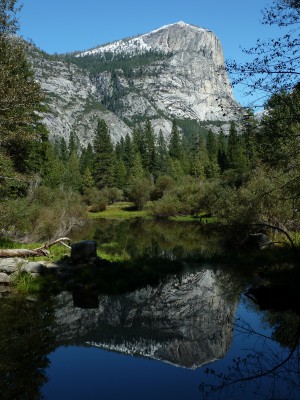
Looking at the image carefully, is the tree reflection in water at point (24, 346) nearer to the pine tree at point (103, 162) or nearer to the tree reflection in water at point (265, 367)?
the tree reflection in water at point (265, 367)

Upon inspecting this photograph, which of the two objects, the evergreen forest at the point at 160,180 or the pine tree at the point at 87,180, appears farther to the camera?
the pine tree at the point at 87,180

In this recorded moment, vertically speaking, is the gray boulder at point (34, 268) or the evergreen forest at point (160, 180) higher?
the evergreen forest at point (160, 180)

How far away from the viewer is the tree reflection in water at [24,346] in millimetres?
7082

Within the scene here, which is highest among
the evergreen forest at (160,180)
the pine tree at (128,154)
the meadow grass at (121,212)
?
the pine tree at (128,154)

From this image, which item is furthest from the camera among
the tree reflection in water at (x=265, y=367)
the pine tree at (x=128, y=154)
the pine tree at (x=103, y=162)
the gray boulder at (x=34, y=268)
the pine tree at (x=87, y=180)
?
the pine tree at (x=128, y=154)

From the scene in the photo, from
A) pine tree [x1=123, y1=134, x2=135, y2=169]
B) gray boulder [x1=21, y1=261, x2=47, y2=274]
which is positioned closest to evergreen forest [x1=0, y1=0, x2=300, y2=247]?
gray boulder [x1=21, y1=261, x2=47, y2=274]

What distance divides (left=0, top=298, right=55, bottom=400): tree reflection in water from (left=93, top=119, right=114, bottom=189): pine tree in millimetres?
74054

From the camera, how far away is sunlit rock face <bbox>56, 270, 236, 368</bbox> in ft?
29.8

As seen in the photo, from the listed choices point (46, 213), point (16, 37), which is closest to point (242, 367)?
point (16, 37)

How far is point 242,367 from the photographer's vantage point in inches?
314

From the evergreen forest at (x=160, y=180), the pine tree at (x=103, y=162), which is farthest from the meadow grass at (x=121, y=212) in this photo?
the pine tree at (x=103, y=162)

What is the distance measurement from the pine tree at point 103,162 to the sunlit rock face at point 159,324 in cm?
7266

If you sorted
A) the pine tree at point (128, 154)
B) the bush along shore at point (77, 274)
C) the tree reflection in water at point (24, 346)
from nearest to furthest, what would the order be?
the tree reflection in water at point (24, 346)
the bush along shore at point (77, 274)
the pine tree at point (128, 154)

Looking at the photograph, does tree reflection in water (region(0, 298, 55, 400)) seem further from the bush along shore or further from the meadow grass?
the meadow grass
